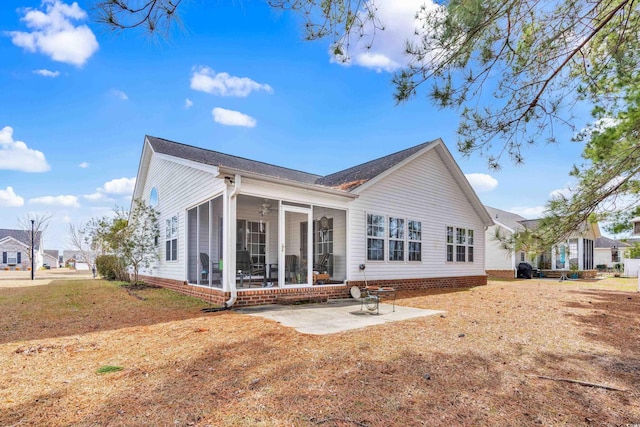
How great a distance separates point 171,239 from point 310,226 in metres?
5.77

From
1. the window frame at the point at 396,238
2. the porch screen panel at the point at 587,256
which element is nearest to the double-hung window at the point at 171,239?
the window frame at the point at 396,238

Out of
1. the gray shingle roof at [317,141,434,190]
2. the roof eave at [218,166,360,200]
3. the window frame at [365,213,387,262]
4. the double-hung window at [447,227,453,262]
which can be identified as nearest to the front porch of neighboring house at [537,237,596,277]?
the double-hung window at [447,227,453,262]

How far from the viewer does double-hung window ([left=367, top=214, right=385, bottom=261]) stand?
35.2 ft

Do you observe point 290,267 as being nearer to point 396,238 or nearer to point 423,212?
point 396,238

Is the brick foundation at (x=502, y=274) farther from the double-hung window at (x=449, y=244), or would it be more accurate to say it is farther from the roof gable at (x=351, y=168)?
the double-hung window at (x=449, y=244)

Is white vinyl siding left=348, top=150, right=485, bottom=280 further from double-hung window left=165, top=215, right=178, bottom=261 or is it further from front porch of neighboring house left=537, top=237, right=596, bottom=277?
front porch of neighboring house left=537, top=237, right=596, bottom=277

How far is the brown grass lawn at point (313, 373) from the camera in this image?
2.76 metres

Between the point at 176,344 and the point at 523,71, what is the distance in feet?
21.0

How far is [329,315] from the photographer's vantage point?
275 inches

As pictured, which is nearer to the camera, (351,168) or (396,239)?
(396,239)

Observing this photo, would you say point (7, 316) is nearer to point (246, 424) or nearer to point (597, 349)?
point (246, 424)

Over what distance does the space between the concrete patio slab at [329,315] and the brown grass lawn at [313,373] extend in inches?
14.9

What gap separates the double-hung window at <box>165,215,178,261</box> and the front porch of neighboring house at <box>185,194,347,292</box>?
3.57ft

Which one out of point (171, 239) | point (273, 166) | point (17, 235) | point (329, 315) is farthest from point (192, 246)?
point (17, 235)
